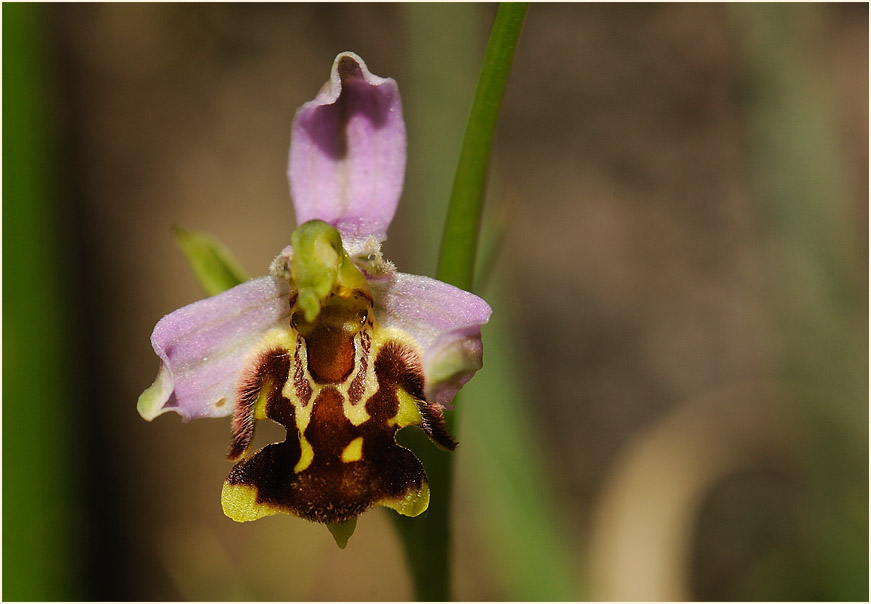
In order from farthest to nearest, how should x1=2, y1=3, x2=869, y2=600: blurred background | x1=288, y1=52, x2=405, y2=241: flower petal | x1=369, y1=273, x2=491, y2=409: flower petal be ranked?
1. x1=2, y1=3, x2=869, y2=600: blurred background
2. x1=288, y1=52, x2=405, y2=241: flower petal
3. x1=369, y1=273, x2=491, y2=409: flower petal

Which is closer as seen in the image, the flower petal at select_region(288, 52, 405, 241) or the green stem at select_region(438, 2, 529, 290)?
the green stem at select_region(438, 2, 529, 290)

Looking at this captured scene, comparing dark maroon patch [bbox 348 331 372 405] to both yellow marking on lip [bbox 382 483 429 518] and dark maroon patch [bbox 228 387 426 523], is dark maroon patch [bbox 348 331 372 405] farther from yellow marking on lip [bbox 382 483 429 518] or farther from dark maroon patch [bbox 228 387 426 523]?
yellow marking on lip [bbox 382 483 429 518]

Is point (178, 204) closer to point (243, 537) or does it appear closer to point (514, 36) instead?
point (243, 537)

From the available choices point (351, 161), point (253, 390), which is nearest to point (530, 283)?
point (351, 161)

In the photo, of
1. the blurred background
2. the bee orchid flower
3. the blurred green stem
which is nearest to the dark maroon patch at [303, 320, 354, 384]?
the bee orchid flower

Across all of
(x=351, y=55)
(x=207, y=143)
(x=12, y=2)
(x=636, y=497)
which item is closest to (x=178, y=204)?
(x=207, y=143)

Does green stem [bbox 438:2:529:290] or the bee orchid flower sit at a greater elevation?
green stem [bbox 438:2:529:290]

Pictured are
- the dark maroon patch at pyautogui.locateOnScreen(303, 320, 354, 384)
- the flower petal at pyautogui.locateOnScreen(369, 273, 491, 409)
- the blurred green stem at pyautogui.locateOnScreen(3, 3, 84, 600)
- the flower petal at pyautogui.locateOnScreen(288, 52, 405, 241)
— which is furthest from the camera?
the blurred green stem at pyautogui.locateOnScreen(3, 3, 84, 600)

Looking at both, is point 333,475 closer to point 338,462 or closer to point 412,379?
point 338,462
